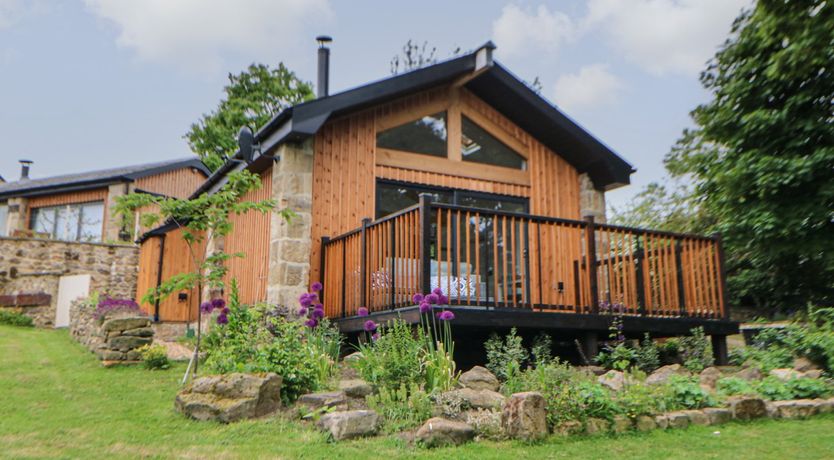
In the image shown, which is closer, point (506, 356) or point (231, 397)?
point (231, 397)

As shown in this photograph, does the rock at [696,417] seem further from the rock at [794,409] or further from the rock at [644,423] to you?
the rock at [794,409]

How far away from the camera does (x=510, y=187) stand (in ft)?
33.3

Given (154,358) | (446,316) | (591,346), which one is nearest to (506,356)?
(446,316)

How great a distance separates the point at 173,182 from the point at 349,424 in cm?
2148

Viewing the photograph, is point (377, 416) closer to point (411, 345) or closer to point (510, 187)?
point (411, 345)

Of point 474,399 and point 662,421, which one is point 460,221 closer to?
point 474,399

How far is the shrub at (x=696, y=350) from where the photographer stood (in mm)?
7719

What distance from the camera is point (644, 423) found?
16.9 ft

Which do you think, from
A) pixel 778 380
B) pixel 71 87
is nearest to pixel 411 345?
pixel 778 380

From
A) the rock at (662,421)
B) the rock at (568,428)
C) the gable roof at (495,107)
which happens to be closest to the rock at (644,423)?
the rock at (662,421)

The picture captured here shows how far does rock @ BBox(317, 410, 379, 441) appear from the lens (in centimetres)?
456

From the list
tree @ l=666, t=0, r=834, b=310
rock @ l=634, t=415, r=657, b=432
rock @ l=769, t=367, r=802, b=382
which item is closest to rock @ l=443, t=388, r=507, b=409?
rock @ l=634, t=415, r=657, b=432

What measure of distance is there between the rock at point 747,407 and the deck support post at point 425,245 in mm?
2875

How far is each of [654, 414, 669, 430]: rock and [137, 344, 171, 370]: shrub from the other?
224 inches
